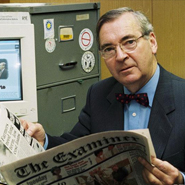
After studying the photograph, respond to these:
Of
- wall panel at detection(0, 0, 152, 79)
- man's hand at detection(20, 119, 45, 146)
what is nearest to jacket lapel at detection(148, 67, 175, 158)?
man's hand at detection(20, 119, 45, 146)

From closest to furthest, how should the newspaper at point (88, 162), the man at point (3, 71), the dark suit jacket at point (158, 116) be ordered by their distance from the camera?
the newspaper at point (88, 162) → the dark suit jacket at point (158, 116) → the man at point (3, 71)

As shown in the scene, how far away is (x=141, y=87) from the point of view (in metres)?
1.58

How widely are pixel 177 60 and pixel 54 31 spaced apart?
0.83 metres

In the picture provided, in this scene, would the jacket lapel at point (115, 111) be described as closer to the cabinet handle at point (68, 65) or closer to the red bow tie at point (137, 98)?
the red bow tie at point (137, 98)

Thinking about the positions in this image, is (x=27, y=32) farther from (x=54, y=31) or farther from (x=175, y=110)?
(x=175, y=110)

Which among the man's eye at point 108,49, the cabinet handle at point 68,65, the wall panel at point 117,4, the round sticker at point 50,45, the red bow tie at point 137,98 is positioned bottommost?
the red bow tie at point 137,98

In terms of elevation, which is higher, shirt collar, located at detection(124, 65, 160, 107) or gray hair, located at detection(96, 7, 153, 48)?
gray hair, located at detection(96, 7, 153, 48)

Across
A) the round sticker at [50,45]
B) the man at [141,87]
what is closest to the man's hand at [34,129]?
the man at [141,87]

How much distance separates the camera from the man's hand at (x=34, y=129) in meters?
1.51

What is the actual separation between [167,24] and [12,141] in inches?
68.1

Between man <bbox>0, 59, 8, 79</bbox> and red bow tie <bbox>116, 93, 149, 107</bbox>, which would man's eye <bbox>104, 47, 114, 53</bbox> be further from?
man <bbox>0, 59, 8, 79</bbox>

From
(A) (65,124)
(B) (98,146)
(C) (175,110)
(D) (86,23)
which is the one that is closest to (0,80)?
(A) (65,124)

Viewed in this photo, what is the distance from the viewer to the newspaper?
41.3 inches

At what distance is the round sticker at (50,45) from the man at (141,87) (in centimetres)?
83
